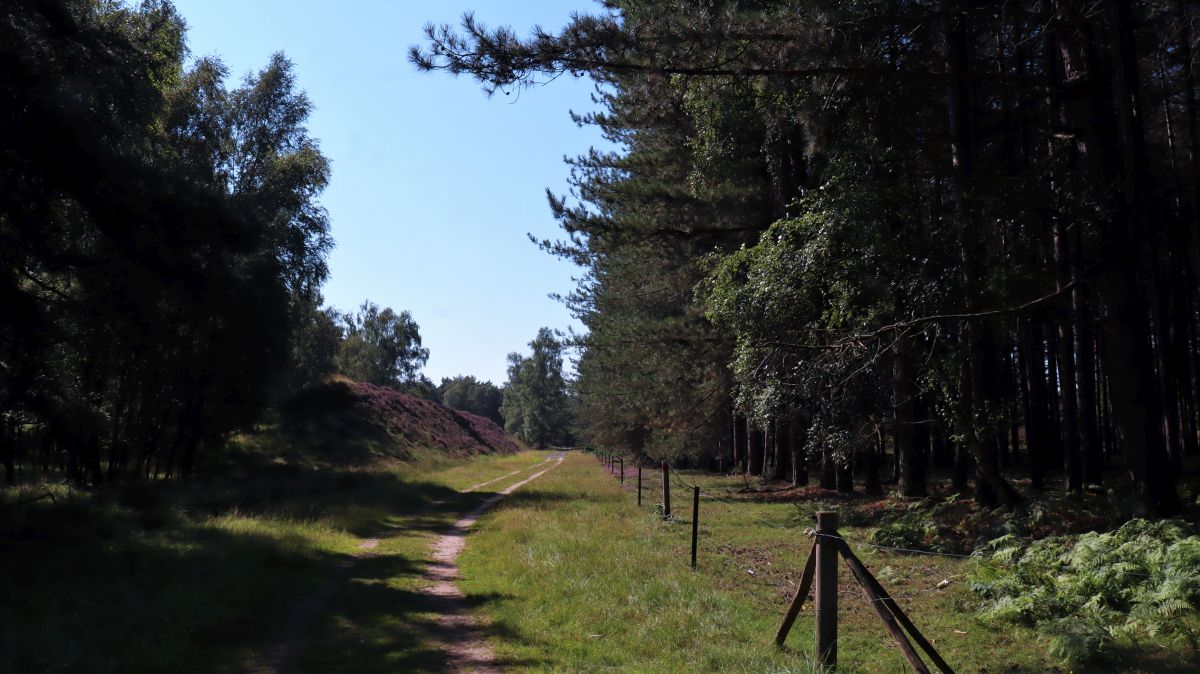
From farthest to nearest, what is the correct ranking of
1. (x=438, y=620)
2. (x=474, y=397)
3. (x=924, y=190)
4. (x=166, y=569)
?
1. (x=474, y=397)
2. (x=924, y=190)
3. (x=166, y=569)
4. (x=438, y=620)

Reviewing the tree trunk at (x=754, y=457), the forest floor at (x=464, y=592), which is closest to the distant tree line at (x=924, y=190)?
the forest floor at (x=464, y=592)

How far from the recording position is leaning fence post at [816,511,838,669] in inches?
237

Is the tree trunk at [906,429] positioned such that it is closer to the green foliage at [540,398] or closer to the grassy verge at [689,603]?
the grassy verge at [689,603]

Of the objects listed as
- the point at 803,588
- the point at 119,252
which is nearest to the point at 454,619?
the point at 803,588

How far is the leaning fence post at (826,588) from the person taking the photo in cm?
601

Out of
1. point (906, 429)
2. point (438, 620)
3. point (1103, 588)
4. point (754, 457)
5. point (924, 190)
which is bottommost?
point (438, 620)

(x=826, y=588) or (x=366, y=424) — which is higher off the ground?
(x=366, y=424)

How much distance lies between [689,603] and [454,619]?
2.70 m

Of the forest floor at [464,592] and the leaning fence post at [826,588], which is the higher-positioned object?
the leaning fence post at [826,588]

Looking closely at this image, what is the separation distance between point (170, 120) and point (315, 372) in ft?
136

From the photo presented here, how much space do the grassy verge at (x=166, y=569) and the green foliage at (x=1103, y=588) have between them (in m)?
7.06

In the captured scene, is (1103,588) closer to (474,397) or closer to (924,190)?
(924,190)

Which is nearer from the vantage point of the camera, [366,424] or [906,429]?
[906,429]

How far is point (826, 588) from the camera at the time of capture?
6.02m
